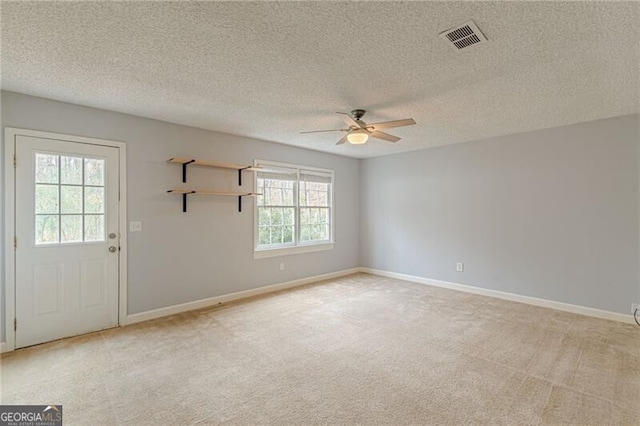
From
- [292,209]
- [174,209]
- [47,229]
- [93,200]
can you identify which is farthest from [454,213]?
[47,229]

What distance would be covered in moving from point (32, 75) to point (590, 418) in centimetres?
505

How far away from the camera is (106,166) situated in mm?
3605

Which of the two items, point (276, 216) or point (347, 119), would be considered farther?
point (276, 216)

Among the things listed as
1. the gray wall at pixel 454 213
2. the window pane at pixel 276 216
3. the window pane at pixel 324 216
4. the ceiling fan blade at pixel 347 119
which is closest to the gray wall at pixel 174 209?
the gray wall at pixel 454 213

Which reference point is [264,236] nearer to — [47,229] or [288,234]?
[288,234]

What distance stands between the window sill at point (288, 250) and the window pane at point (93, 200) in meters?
2.19

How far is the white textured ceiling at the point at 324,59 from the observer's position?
6.08 feet

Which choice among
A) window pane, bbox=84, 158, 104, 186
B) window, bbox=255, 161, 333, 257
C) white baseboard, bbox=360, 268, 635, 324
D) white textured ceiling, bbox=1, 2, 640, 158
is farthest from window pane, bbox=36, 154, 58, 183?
white baseboard, bbox=360, 268, 635, 324

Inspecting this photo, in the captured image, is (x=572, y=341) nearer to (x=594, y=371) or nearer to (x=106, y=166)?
(x=594, y=371)

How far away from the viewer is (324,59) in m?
2.40

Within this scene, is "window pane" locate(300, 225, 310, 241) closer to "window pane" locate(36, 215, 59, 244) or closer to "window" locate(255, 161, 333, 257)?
"window" locate(255, 161, 333, 257)

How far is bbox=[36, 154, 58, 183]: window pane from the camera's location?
10.5 feet

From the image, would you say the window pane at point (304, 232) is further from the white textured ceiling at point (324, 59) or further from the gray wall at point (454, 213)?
the white textured ceiling at point (324, 59)

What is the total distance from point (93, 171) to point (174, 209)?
981 millimetres
